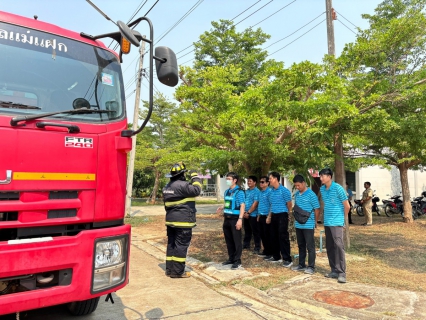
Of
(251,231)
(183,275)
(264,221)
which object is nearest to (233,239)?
(264,221)

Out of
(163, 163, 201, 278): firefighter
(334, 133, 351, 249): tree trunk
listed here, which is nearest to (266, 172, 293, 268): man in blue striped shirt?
(163, 163, 201, 278): firefighter

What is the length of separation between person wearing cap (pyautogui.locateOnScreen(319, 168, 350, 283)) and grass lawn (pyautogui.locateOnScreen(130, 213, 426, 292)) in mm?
389

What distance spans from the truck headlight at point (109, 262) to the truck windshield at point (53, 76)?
1.04 m

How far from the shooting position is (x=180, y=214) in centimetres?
550

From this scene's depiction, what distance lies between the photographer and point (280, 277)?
531 centimetres

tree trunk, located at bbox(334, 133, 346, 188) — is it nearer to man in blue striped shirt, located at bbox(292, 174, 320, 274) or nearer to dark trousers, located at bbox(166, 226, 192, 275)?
man in blue striped shirt, located at bbox(292, 174, 320, 274)

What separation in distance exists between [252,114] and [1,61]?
3.83m

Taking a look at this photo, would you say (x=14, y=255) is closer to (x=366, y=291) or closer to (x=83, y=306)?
(x=83, y=306)

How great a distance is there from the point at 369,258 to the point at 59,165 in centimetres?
630

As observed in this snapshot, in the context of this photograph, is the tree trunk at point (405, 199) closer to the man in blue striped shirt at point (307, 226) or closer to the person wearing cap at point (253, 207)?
the person wearing cap at point (253, 207)

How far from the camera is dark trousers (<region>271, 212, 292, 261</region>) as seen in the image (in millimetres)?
6111

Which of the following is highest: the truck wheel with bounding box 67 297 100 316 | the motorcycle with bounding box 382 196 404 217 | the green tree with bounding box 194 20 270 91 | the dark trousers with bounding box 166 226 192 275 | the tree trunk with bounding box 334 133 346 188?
A: the green tree with bounding box 194 20 270 91

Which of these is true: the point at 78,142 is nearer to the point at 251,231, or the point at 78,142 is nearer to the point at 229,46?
the point at 251,231

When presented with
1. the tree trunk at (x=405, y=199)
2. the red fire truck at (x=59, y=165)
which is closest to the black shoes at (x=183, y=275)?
the red fire truck at (x=59, y=165)
